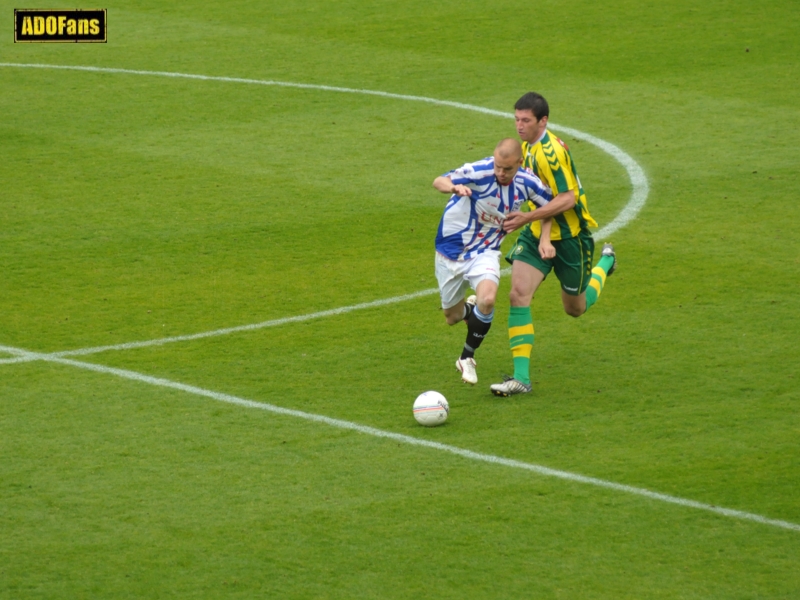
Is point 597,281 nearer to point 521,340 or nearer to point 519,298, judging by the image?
point 519,298

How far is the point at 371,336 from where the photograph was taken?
31.6 ft

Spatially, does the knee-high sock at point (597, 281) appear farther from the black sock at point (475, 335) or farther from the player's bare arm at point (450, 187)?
Result: the player's bare arm at point (450, 187)

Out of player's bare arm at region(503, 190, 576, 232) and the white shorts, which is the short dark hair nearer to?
player's bare arm at region(503, 190, 576, 232)

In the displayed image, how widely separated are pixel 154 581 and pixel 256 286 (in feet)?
16.3

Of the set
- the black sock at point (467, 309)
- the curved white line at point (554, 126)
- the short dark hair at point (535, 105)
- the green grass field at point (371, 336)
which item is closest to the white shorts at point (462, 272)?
the black sock at point (467, 309)

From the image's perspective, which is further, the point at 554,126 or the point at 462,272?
the point at 554,126

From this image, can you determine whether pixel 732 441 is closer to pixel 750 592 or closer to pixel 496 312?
pixel 750 592

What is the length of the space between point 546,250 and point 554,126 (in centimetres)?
725

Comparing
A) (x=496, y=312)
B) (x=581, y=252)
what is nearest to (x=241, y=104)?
(x=496, y=312)

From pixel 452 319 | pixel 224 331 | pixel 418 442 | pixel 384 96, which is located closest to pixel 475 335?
pixel 452 319

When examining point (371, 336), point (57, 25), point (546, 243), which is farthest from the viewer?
point (57, 25)

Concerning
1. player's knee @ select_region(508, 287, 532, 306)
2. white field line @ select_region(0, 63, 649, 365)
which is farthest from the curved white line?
player's knee @ select_region(508, 287, 532, 306)

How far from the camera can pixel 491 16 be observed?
67.6 ft

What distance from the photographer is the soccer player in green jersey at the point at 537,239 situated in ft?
27.6
